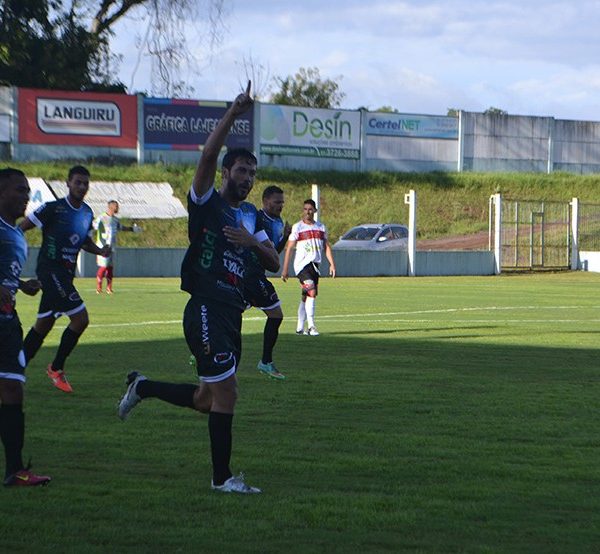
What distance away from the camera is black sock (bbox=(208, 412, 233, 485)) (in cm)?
739

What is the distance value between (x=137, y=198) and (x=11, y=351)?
4837 cm

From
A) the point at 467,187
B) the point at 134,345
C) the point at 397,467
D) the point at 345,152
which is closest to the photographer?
the point at 397,467

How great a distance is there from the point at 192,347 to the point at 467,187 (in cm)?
6011

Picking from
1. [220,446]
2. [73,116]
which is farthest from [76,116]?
[220,446]

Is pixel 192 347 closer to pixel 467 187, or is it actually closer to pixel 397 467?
pixel 397 467

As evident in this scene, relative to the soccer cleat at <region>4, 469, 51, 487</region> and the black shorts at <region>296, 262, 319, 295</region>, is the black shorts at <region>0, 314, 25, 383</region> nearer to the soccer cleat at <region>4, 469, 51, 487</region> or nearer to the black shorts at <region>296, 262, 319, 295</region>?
the soccer cleat at <region>4, 469, 51, 487</region>

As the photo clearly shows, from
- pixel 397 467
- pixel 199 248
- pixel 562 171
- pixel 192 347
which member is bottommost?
pixel 397 467

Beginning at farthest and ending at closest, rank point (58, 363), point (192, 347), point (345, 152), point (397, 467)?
point (345, 152), point (58, 363), point (397, 467), point (192, 347)

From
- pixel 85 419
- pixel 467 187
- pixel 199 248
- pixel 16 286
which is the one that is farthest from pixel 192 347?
pixel 467 187

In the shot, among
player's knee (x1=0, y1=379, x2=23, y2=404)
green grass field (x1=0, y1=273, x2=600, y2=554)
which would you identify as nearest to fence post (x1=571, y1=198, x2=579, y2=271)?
green grass field (x1=0, y1=273, x2=600, y2=554)

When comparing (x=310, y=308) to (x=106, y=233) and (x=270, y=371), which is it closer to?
(x=270, y=371)

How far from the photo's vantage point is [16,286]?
7.88m

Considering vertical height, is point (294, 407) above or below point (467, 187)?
below

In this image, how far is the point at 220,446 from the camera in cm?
741
